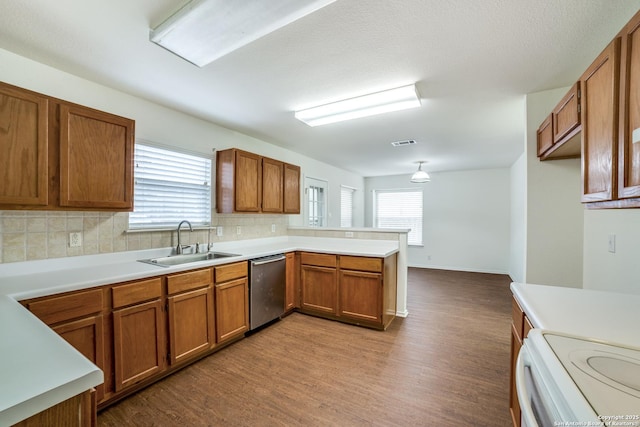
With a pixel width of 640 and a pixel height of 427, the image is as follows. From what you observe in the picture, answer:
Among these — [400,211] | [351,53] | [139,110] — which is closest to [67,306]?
[139,110]

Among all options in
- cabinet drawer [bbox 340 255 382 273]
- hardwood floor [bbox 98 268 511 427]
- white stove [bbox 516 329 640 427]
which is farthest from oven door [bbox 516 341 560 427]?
cabinet drawer [bbox 340 255 382 273]

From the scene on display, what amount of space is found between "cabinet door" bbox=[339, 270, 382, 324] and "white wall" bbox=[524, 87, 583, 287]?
56.3 inches

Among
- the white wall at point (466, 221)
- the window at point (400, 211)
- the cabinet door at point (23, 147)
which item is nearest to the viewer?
the cabinet door at point (23, 147)

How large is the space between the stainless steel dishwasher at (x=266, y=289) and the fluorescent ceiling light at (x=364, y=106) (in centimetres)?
168

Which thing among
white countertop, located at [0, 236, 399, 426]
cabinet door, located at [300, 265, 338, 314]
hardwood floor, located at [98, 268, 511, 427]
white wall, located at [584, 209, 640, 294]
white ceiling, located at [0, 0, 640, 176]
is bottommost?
hardwood floor, located at [98, 268, 511, 427]

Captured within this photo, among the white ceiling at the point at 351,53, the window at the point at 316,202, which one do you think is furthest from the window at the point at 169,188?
the window at the point at 316,202

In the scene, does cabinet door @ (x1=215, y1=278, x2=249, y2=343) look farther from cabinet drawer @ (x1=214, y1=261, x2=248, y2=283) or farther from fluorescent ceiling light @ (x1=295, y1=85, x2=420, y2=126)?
fluorescent ceiling light @ (x1=295, y1=85, x2=420, y2=126)

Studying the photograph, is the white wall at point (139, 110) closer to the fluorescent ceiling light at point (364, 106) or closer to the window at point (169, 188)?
the window at point (169, 188)

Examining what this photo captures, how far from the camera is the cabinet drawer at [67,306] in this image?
1.50 meters

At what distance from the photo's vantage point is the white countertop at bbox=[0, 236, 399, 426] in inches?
25.3

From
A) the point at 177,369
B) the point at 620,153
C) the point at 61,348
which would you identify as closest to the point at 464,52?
the point at 620,153

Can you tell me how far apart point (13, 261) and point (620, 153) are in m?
3.50

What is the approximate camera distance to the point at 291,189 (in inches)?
157

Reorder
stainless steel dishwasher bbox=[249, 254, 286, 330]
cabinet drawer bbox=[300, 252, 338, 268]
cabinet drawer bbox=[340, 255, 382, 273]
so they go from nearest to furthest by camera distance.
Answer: stainless steel dishwasher bbox=[249, 254, 286, 330] → cabinet drawer bbox=[340, 255, 382, 273] → cabinet drawer bbox=[300, 252, 338, 268]
